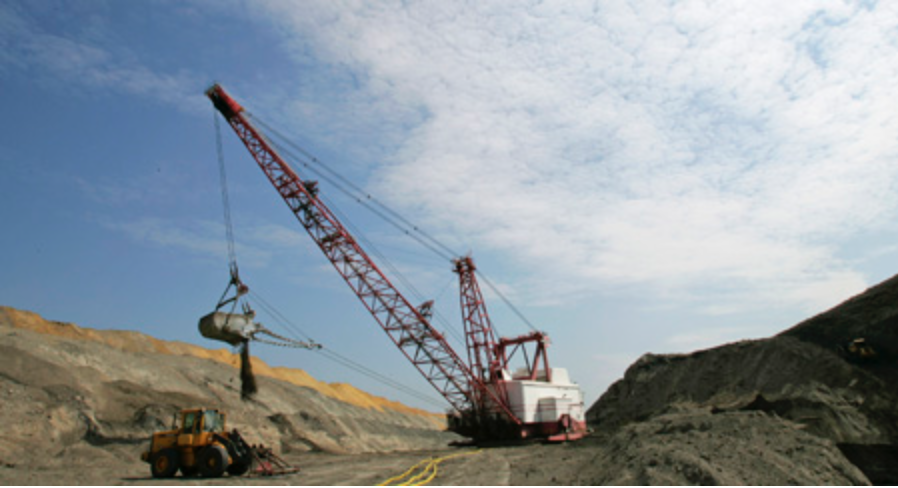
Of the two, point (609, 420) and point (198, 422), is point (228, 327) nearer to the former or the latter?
point (198, 422)

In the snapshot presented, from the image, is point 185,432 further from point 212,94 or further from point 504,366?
point 504,366

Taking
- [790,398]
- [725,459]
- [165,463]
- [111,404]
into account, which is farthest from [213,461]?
[790,398]

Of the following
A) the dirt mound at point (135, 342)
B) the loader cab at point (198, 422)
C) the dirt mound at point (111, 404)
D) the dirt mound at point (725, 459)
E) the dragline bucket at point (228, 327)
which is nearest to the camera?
the dirt mound at point (725, 459)

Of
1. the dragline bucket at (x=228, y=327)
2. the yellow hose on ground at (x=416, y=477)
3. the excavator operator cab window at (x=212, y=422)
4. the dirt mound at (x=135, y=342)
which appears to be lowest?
the yellow hose on ground at (x=416, y=477)

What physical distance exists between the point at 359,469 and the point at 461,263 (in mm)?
20770

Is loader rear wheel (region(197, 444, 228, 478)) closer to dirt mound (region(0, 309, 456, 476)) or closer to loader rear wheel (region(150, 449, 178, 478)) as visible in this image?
loader rear wheel (region(150, 449, 178, 478))

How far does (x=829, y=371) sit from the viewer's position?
82.1ft

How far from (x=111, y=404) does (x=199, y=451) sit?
11361 mm

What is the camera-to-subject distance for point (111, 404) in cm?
2398

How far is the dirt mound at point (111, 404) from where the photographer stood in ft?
63.9

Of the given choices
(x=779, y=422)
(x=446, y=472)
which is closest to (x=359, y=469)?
(x=446, y=472)

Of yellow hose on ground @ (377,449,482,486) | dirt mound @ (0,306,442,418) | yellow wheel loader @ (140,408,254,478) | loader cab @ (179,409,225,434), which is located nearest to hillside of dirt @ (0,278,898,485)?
yellow hose on ground @ (377,449,482,486)

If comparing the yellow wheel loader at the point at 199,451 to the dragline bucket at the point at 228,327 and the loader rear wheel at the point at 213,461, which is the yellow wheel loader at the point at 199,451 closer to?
the loader rear wheel at the point at 213,461

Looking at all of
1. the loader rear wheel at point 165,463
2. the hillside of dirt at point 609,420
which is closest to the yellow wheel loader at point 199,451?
the loader rear wheel at point 165,463
